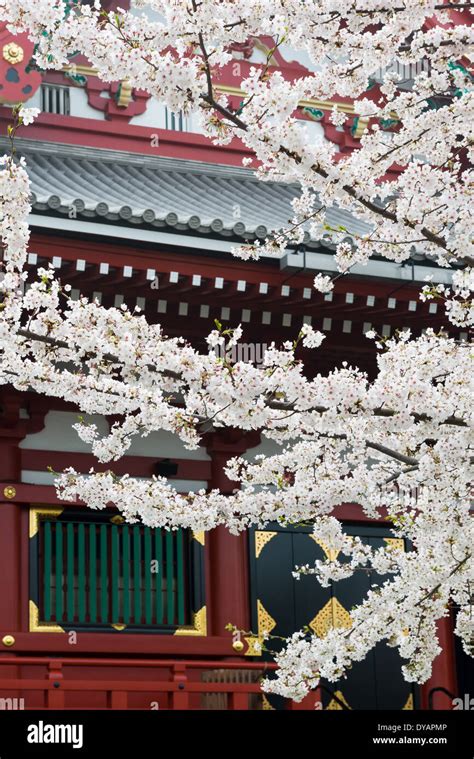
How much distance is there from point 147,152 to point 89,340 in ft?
29.9

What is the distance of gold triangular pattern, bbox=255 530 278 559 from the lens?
12.1 metres

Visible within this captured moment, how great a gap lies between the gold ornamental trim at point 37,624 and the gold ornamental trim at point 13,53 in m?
6.29

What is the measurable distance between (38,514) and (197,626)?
5.70 ft

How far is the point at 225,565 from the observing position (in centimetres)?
1186

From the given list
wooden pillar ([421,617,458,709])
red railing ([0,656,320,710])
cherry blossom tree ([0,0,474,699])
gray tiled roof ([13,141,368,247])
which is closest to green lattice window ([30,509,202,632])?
red railing ([0,656,320,710])

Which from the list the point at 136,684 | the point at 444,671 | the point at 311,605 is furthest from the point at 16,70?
the point at 444,671

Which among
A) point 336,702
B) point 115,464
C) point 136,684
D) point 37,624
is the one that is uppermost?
point 115,464

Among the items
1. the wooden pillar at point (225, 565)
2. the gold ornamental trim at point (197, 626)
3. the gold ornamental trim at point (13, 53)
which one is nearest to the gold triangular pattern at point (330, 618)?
the wooden pillar at point (225, 565)

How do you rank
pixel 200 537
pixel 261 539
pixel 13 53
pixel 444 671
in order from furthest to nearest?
pixel 13 53
pixel 444 671
pixel 261 539
pixel 200 537

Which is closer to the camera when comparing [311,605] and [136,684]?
[136,684]

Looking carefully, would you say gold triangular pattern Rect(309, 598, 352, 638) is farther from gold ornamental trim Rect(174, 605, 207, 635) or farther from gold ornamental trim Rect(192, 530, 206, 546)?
gold ornamental trim Rect(192, 530, 206, 546)

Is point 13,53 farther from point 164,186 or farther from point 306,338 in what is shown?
point 306,338

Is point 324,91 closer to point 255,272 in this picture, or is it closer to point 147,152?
point 255,272

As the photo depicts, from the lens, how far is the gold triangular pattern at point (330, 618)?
12141mm
